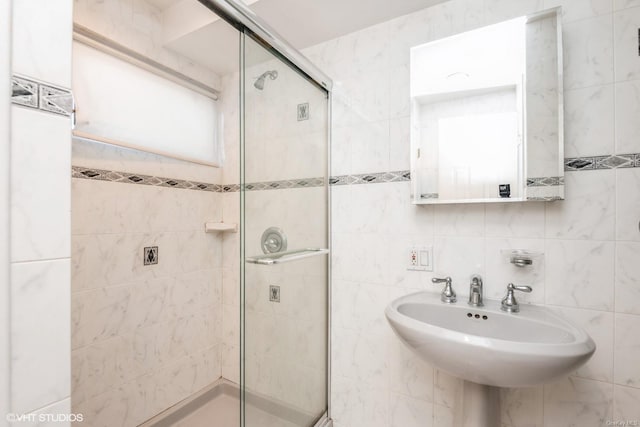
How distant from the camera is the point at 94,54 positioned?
1.42m

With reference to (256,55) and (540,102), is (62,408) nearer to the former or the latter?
(256,55)

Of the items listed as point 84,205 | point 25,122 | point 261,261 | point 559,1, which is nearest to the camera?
point 25,122

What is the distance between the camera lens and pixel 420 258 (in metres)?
1.38

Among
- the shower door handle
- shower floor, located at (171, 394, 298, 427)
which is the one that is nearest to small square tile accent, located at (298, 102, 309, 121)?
the shower door handle

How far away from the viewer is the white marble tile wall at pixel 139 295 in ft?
4.57

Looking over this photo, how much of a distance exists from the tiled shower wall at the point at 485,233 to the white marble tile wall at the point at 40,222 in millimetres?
1202

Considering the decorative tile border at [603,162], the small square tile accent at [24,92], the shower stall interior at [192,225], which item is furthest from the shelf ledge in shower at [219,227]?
the decorative tile border at [603,162]

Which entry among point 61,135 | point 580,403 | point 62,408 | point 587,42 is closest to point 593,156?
point 587,42

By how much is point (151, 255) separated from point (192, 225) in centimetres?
32

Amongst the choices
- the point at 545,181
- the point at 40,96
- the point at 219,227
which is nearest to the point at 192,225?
the point at 219,227

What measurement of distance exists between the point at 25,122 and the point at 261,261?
0.70m

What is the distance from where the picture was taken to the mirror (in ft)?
3.72

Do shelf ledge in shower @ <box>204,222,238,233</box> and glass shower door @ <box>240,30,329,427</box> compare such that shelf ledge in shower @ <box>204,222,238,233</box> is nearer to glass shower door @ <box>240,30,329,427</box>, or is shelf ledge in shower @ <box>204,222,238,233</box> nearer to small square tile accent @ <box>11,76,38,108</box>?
glass shower door @ <box>240,30,329,427</box>

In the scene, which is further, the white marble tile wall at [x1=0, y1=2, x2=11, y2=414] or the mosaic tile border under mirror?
the mosaic tile border under mirror
